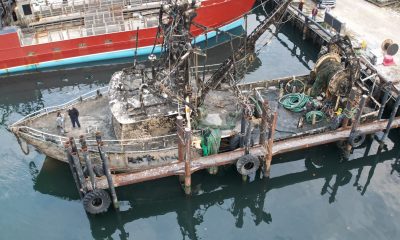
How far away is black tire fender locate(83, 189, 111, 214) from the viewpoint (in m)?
18.5

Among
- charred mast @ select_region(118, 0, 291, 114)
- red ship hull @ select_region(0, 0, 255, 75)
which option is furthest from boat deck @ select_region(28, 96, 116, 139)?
red ship hull @ select_region(0, 0, 255, 75)

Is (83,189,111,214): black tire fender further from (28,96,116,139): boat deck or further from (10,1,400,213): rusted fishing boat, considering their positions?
(28,96,116,139): boat deck

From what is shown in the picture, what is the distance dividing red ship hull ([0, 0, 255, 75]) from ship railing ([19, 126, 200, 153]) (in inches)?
507

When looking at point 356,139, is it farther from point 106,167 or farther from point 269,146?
point 106,167

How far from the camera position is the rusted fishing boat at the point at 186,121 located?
19203 mm

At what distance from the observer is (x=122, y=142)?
2012 centimetres

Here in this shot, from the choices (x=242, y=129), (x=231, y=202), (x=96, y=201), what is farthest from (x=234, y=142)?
(x=96, y=201)

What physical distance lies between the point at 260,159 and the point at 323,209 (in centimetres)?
401

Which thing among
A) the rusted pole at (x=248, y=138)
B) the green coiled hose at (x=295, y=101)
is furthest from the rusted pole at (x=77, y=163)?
the green coiled hose at (x=295, y=101)

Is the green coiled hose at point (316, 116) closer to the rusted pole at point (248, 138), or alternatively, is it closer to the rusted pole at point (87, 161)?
the rusted pole at point (248, 138)

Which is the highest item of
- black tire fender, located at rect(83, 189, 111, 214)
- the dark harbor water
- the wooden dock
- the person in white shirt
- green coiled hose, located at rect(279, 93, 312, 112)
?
the person in white shirt

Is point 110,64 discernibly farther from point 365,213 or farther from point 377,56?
point 365,213

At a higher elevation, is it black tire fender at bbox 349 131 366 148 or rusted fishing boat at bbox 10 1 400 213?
rusted fishing boat at bbox 10 1 400 213

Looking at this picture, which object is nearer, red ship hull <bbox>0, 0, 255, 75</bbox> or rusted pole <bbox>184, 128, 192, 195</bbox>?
rusted pole <bbox>184, 128, 192, 195</bbox>
